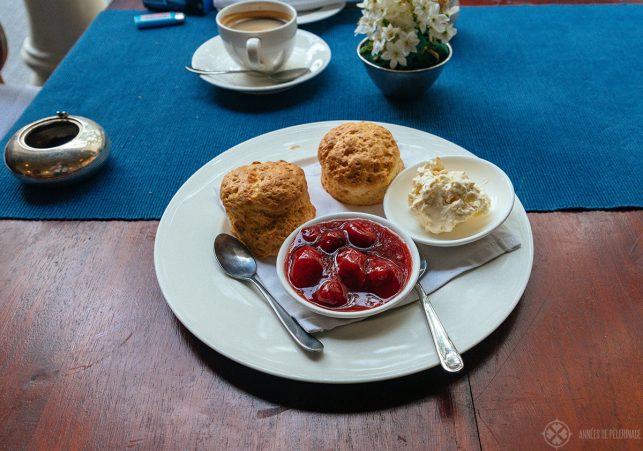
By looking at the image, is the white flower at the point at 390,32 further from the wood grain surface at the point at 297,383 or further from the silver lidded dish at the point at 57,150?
the silver lidded dish at the point at 57,150

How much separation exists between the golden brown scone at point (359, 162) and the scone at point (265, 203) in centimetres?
11

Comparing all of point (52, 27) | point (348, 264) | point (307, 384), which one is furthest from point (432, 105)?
point (52, 27)

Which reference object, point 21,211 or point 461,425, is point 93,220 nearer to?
point 21,211

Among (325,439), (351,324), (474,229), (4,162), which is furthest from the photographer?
(4,162)

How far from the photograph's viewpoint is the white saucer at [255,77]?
1.76 meters

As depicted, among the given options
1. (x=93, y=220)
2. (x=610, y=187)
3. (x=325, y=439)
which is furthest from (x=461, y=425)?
(x=93, y=220)

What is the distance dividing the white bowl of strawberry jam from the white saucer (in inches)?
31.2

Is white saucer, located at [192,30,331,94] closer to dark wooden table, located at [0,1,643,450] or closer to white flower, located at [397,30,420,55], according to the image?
white flower, located at [397,30,420,55]

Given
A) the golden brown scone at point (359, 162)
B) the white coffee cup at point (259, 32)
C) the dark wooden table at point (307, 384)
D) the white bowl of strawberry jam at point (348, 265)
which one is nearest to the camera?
the dark wooden table at point (307, 384)

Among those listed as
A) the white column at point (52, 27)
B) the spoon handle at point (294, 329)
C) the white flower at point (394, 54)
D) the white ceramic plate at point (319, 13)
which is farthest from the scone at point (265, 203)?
the white column at point (52, 27)

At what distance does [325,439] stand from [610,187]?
1006 mm

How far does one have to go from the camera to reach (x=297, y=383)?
0.95m

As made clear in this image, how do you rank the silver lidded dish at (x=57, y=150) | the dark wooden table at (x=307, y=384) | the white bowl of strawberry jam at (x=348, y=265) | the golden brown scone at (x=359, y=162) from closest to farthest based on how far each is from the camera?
the dark wooden table at (x=307, y=384) < the white bowl of strawberry jam at (x=348, y=265) < the golden brown scone at (x=359, y=162) < the silver lidded dish at (x=57, y=150)

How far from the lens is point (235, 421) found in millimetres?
905
